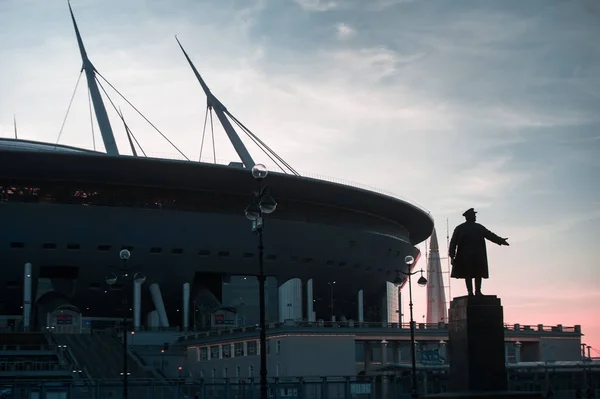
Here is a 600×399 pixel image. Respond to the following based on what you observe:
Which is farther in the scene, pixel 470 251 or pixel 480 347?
pixel 470 251

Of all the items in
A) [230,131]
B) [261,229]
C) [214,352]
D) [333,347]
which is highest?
[230,131]

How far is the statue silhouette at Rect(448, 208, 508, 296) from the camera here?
88.3ft

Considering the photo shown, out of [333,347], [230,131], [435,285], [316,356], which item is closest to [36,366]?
[316,356]

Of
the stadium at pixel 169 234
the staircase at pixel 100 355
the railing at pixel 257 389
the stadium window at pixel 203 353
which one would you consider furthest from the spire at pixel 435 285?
the railing at pixel 257 389

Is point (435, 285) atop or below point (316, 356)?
atop

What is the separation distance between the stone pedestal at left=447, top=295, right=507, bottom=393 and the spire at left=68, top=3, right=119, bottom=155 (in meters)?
68.9

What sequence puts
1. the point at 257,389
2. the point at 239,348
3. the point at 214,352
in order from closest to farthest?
the point at 257,389 → the point at 239,348 → the point at 214,352

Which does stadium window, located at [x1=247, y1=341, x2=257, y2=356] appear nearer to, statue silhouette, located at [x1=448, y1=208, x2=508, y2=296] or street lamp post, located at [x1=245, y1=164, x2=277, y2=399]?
street lamp post, located at [x1=245, y1=164, x2=277, y2=399]

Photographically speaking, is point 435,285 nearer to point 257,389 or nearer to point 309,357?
point 309,357

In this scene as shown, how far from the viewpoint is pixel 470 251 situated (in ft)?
88.9

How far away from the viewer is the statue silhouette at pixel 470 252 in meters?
26.9

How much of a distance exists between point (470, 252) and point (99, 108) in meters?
72.9

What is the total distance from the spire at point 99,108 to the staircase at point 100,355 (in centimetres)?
1938

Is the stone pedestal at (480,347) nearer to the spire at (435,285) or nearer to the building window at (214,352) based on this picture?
the building window at (214,352)
